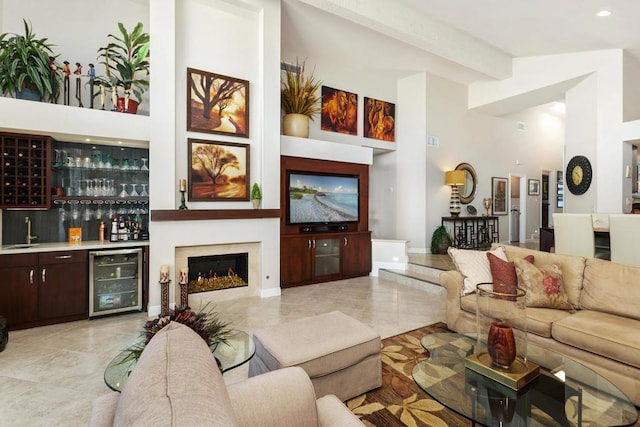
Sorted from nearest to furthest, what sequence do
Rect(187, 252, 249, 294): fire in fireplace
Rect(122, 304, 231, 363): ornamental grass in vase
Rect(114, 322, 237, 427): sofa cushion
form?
Rect(114, 322, 237, 427): sofa cushion → Rect(122, 304, 231, 363): ornamental grass in vase → Rect(187, 252, 249, 294): fire in fireplace

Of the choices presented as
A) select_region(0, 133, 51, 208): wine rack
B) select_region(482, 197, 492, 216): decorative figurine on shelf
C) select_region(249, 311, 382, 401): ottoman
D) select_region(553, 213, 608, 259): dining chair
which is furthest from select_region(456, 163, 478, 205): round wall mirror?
select_region(0, 133, 51, 208): wine rack

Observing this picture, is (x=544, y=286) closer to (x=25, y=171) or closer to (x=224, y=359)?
(x=224, y=359)

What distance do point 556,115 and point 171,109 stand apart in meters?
11.0

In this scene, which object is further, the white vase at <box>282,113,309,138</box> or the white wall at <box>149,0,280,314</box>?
the white vase at <box>282,113,309,138</box>

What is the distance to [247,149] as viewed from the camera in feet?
14.7

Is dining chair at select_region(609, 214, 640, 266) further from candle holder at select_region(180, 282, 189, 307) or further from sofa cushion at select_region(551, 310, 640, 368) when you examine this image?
candle holder at select_region(180, 282, 189, 307)

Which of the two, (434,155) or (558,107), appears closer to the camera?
(434,155)

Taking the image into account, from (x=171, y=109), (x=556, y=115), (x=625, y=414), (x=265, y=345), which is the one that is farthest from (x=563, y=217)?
(x=556, y=115)

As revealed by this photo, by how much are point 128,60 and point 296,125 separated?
95.1 inches

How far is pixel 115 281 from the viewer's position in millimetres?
3787

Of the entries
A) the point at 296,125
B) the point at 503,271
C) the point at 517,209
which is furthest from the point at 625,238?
the point at 517,209

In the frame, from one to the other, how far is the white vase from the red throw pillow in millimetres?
3458

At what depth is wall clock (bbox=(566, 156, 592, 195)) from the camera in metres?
5.91

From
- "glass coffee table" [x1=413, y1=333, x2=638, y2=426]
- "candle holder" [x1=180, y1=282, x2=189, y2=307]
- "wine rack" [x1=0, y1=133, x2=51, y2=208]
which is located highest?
"wine rack" [x1=0, y1=133, x2=51, y2=208]
